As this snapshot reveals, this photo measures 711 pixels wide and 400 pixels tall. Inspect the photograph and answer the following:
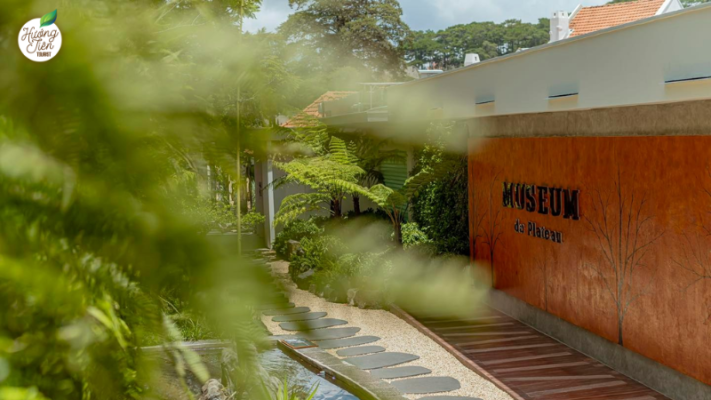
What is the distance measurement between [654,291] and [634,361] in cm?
80

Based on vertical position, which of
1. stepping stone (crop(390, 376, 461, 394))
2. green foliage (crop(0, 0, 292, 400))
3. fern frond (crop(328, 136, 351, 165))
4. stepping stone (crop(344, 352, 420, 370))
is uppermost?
fern frond (crop(328, 136, 351, 165))

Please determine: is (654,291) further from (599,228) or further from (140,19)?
(140,19)

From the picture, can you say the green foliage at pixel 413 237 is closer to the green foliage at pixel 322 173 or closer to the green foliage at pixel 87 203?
the green foliage at pixel 322 173

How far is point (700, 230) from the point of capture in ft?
21.1

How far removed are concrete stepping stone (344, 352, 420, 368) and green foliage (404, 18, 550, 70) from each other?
2119 inches

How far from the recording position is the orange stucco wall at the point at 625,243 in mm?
6535

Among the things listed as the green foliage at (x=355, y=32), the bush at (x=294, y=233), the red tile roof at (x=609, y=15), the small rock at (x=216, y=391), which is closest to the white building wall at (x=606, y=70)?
the small rock at (x=216, y=391)

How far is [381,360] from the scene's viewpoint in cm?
850

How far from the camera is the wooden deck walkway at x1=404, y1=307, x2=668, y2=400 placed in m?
7.13

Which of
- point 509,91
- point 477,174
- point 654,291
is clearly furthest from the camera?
point 477,174

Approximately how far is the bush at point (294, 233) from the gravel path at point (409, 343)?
4.30 metres

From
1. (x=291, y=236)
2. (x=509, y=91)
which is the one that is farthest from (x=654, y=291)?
(x=291, y=236)

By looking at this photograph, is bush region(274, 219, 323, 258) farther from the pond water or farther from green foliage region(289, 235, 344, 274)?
the pond water

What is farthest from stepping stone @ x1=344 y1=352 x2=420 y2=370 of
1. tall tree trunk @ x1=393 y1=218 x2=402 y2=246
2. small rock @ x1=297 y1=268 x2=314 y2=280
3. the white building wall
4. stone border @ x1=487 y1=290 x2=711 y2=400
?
tall tree trunk @ x1=393 y1=218 x2=402 y2=246
